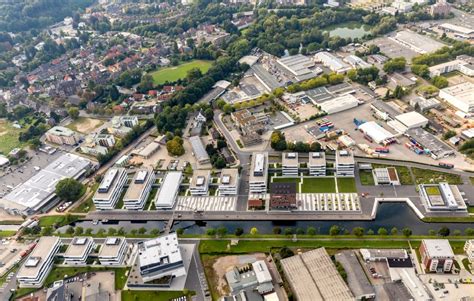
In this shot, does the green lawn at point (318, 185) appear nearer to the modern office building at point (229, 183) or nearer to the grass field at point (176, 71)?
the modern office building at point (229, 183)

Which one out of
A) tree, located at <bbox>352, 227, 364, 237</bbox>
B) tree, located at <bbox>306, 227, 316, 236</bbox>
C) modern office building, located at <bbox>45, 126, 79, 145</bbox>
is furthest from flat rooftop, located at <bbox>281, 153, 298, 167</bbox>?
modern office building, located at <bbox>45, 126, 79, 145</bbox>

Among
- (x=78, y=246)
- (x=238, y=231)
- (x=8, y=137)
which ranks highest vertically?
(x=238, y=231)

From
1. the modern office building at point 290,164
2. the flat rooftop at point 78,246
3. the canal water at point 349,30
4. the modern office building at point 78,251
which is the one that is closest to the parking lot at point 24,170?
the flat rooftop at point 78,246

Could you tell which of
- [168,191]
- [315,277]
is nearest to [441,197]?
[315,277]

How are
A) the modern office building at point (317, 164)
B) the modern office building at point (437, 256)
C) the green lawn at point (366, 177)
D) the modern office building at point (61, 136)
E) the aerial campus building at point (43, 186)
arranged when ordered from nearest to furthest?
the modern office building at point (437, 256) < the green lawn at point (366, 177) < the modern office building at point (317, 164) < the aerial campus building at point (43, 186) < the modern office building at point (61, 136)

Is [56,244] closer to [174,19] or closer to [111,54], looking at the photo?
[111,54]

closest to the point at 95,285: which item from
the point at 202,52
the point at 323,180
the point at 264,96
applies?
the point at 323,180

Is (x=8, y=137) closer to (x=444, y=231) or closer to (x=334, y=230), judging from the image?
(x=334, y=230)
